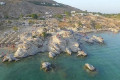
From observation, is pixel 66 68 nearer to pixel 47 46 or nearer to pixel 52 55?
pixel 52 55

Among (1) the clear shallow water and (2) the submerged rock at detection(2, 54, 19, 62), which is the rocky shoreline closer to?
(2) the submerged rock at detection(2, 54, 19, 62)

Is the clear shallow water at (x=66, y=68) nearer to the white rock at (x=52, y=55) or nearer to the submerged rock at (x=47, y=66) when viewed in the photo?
the submerged rock at (x=47, y=66)

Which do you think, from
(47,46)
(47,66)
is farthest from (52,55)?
(47,66)

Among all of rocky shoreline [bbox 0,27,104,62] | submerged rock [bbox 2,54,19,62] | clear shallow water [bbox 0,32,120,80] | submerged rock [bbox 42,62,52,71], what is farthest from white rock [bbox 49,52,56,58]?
submerged rock [bbox 2,54,19,62]

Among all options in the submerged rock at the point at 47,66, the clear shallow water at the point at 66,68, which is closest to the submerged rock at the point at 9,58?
the clear shallow water at the point at 66,68

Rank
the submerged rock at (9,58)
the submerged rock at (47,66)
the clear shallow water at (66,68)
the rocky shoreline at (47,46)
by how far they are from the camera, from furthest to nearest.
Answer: the rocky shoreline at (47,46)
the submerged rock at (9,58)
the submerged rock at (47,66)
the clear shallow water at (66,68)

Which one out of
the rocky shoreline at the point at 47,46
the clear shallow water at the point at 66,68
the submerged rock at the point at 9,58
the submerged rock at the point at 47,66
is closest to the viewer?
the clear shallow water at the point at 66,68

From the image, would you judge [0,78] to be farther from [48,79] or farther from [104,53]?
[104,53]

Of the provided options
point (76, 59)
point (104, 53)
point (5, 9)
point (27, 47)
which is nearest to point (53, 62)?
point (76, 59)

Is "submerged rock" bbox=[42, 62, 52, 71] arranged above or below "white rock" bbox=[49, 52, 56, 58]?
below
